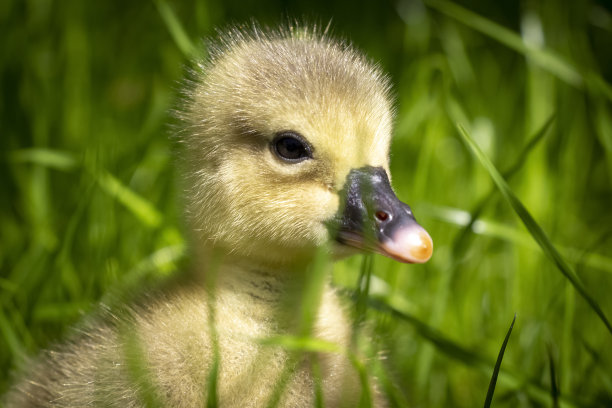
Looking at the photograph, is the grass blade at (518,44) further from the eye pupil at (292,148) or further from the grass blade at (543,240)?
the eye pupil at (292,148)

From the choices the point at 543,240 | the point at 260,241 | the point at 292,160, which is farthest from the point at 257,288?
the point at 543,240

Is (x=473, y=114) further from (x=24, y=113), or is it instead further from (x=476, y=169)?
(x=24, y=113)

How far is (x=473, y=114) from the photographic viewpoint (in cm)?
247

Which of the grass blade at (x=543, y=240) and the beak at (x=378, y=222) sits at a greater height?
the grass blade at (x=543, y=240)

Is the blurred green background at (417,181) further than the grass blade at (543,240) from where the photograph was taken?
Yes

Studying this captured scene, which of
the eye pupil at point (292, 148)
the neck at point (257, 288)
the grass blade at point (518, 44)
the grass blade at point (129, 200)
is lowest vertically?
the neck at point (257, 288)

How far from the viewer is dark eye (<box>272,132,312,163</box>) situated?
126cm

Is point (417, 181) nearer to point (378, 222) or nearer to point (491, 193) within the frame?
point (491, 193)

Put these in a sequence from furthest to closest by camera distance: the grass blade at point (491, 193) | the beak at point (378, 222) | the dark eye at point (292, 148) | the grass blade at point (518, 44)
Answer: the grass blade at point (518, 44) < the grass blade at point (491, 193) < the dark eye at point (292, 148) < the beak at point (378, 222)

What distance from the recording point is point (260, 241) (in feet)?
4.26

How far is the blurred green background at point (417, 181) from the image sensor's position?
1573 mm

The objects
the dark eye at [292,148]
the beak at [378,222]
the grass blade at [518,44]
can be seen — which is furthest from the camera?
the grass blade at [518,44]

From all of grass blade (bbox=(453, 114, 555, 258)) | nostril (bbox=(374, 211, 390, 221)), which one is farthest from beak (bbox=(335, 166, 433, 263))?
grass blade (bbox=(453, 114, 555, 258))

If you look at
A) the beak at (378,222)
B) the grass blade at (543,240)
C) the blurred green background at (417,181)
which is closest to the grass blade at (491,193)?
the blurred green background at (417,181)
